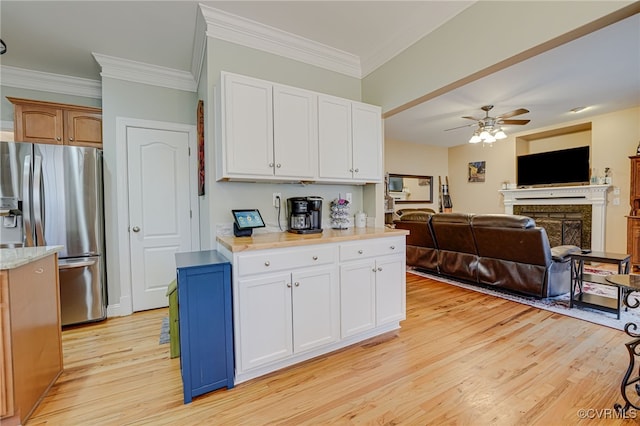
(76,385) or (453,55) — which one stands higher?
(453,55)

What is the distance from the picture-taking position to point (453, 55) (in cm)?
223

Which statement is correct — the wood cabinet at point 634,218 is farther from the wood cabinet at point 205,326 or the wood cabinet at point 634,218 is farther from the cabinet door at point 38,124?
the cabinet door at point 38,124

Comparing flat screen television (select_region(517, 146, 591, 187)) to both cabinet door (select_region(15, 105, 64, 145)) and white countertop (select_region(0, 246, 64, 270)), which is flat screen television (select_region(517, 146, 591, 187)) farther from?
cabinet door (select_region(15, 105, 64, 145))

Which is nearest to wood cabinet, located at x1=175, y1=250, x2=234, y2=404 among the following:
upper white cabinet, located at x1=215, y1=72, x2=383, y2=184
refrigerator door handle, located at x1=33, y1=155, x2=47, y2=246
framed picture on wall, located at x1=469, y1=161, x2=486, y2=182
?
upper white cabinet, located at x1=215, y1=72, x2=383, y2=184

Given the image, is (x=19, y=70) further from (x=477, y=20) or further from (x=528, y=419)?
(x=528, y=419)

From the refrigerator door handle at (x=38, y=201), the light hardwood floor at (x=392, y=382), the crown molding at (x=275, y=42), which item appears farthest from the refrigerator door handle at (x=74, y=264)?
the crown molding at (x=275, y=42)

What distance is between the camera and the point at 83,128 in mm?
3105

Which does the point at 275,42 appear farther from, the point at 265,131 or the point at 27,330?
the point at 27,330

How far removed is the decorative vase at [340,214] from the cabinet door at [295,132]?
1.41 ft

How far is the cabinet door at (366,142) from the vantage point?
267 cm

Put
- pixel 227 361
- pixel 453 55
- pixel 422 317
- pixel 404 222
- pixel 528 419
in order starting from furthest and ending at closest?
pixel 404 222 → pixel 422 317 → pixel 453 55 → pixel 227 361 → pixel 528 419

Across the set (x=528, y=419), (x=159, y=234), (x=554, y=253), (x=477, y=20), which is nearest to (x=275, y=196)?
(x=159, y=234)

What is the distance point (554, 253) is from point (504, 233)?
0.55 m

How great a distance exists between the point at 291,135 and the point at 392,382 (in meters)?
1.97
